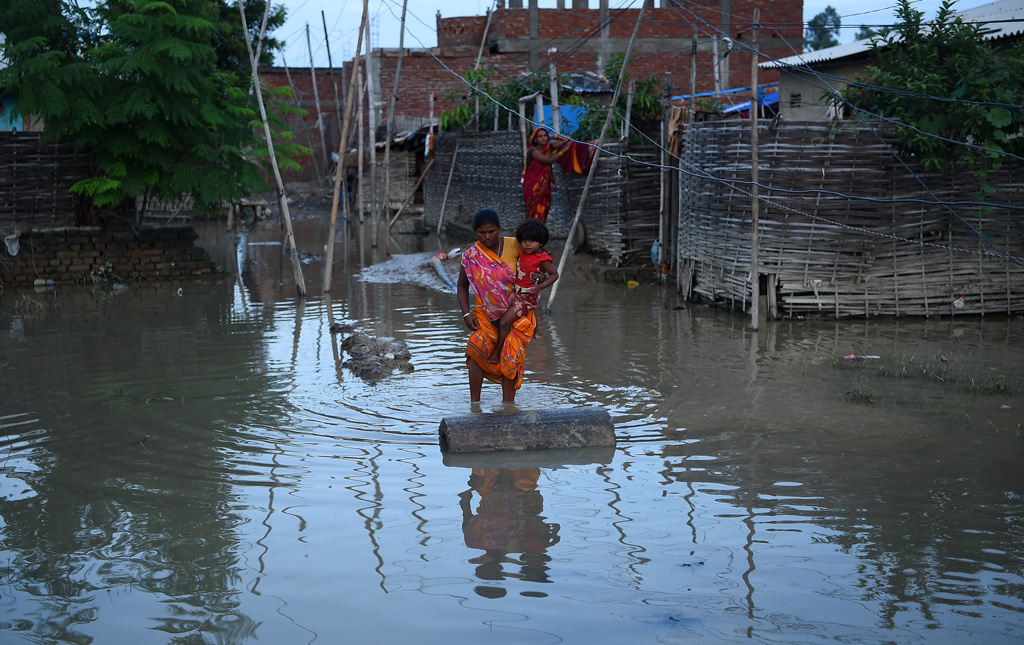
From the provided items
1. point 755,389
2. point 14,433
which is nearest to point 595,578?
point 755,389

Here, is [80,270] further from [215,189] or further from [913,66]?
[913,66]

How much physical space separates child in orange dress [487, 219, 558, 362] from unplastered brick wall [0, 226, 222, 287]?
884 centimetres

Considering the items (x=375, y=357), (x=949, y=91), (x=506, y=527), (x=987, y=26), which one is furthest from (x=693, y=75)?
(x=506, y=527)

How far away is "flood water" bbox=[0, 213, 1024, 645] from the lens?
3.05m

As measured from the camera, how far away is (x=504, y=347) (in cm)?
554

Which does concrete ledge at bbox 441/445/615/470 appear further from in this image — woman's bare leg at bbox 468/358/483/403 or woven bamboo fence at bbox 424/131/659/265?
woven bamboo fence at bbox 424/131/659/265

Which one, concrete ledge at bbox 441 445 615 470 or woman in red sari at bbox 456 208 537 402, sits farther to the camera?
woman in red sari at bbox 456 208 537 402

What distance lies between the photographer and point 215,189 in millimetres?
12016

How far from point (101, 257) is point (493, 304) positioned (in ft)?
29.9

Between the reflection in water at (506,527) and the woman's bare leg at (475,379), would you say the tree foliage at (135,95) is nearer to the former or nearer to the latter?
the woman's bare leg at (475,379)

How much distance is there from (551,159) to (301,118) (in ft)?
85.5

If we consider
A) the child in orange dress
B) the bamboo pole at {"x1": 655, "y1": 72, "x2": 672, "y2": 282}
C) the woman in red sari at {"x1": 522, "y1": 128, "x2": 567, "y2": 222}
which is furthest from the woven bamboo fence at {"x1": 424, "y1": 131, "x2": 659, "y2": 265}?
the child in orange dress

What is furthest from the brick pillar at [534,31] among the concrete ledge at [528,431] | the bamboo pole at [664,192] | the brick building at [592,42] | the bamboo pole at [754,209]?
the concrete ledge at [528,431]

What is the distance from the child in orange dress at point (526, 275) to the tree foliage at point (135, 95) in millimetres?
7285
